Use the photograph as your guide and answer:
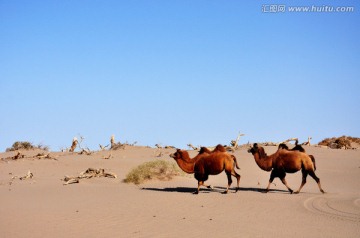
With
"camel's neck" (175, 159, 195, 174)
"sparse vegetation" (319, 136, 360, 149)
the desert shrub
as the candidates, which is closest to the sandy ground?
the desert shrub

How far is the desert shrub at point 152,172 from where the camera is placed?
16.0 metres

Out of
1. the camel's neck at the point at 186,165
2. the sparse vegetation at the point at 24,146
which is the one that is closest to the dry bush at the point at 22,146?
the sparse vegetation at the point at 24,146

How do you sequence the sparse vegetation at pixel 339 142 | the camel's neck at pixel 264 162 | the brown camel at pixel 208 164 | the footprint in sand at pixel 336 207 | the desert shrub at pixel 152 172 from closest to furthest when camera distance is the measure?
the footprint in sand at pixel 336 207
the brown camel at pixel 208 164
the camel's neck at pixel 264 162
the desert shrub at pixel 152 172
the sparse vegetation at pixel 339 142

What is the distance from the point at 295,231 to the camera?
7.30 meters

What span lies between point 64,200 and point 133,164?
9927 mm

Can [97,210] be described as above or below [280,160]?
below

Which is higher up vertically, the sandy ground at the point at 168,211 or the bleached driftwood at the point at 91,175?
the bleached driftwood at the point at 91,175

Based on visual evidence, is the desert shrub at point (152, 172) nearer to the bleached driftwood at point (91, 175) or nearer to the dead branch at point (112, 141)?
the bleached driftwood at point (91, 175)

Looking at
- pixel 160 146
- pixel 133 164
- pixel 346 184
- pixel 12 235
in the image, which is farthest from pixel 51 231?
pixel 160 146

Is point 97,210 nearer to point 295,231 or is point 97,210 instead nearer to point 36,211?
point 36,211

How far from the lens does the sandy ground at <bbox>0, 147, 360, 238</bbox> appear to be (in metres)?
7.32

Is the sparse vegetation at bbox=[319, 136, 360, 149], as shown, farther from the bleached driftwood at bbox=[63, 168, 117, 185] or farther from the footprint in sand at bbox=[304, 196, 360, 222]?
the footprint in sand at bbox=[304, 196, 360, 222]

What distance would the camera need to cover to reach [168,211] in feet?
30.9

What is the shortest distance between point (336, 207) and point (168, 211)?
391cm
